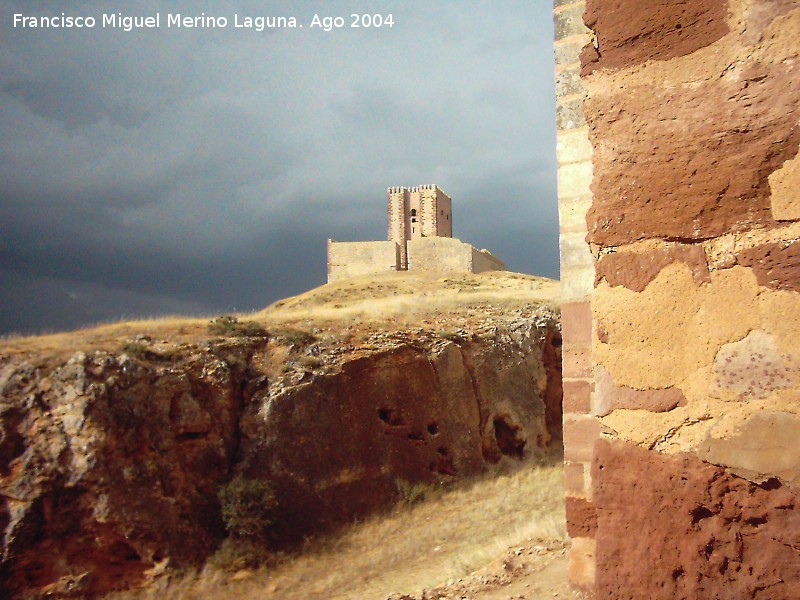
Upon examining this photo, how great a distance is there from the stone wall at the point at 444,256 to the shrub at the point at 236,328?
23629mm

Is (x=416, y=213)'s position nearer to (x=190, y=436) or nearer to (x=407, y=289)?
(x=407, y=289)

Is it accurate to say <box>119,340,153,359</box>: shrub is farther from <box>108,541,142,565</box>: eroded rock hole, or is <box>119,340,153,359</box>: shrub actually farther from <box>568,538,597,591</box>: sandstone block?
A: <box>568,538,597,591</box>: sandstone block

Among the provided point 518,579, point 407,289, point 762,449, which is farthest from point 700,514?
point 407,289

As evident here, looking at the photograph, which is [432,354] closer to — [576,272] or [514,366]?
[514,366]

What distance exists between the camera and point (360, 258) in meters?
37.8

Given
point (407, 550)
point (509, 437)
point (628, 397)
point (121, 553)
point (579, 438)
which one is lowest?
point (407, 550)

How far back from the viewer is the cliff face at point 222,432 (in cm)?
941

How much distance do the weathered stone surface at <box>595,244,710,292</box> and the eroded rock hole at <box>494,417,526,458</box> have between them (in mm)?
13712

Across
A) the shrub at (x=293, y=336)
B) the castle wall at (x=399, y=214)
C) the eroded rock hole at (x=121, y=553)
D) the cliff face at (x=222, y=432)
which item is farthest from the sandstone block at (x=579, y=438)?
the castle wall at (x=399, y=214)

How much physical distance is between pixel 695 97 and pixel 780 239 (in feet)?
1.26

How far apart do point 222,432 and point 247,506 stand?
1615 millimetres

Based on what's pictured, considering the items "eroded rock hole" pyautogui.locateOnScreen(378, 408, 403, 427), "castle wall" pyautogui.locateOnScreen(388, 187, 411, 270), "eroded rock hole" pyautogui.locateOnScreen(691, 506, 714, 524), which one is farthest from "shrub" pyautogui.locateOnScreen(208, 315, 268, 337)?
"castle wall" pyautogui.locateOnScreen(388, 187, 411, 270)

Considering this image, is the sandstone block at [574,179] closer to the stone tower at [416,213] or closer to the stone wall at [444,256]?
the stone wall at [444,256]

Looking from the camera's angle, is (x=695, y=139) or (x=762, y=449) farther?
(x=695, y=139)
